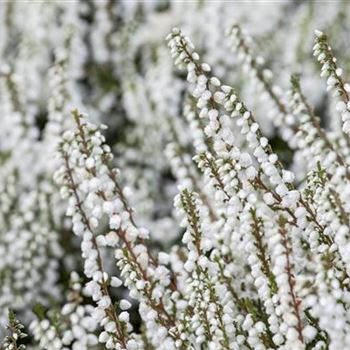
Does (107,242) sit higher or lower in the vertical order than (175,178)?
lower

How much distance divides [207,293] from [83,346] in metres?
0.92

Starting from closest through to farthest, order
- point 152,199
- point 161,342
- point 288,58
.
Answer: point 161,342, point 152,199, point 288,58

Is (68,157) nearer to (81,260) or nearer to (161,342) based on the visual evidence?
(161,342)

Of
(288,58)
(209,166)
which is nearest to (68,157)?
(209,166)

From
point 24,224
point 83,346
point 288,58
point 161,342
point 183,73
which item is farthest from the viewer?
point 183,73

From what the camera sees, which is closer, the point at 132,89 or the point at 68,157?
the point at 68,157

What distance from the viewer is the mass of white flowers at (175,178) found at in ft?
10.9

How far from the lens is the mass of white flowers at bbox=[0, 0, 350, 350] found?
3324 mm

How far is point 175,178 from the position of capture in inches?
278

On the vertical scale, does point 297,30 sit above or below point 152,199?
above

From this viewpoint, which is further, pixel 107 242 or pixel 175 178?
pixel 175 178

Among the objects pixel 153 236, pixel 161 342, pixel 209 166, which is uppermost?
pixel 153 236

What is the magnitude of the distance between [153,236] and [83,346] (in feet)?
7.84

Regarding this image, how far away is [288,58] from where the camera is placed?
726 centimetres
